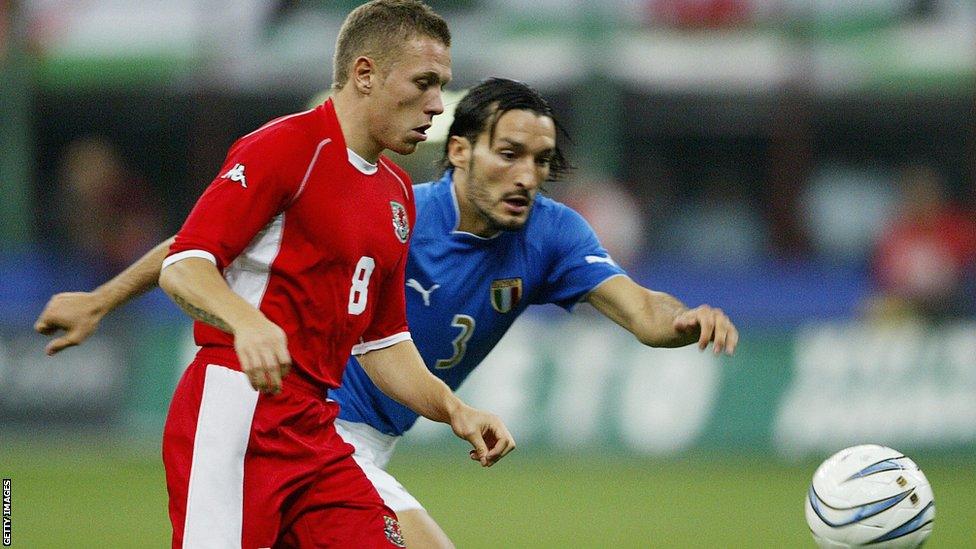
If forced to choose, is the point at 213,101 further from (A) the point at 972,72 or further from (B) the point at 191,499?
(B) the point at 191,499

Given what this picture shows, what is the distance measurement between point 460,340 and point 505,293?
10.5 inches

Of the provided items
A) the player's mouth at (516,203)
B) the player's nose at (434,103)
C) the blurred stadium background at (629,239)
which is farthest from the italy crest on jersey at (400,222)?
the blurred stadium background at (629,239)

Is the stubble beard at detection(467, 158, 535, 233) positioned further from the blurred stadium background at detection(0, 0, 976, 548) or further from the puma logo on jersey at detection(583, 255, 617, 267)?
the blurred stadium background at detection(0, 0, 976, 548)

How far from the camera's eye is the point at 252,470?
460 centimetres

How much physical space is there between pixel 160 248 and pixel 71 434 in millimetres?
8675

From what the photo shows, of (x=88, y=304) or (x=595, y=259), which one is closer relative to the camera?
(x=88, y=304)

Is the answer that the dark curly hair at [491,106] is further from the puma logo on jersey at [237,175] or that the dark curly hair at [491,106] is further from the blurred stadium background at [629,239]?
the blurred stadium background at [629,239]

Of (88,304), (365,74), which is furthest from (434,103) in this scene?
(88,304)

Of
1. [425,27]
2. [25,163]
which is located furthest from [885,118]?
[425,27]

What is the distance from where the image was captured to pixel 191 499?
454cm

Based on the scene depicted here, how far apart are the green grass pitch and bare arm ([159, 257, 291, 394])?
16.6 ft

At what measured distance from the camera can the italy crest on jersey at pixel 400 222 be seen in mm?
Answer: 4926

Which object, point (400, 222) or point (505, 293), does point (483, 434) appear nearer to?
point (400, 222)

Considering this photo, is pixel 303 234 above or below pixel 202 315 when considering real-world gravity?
above
